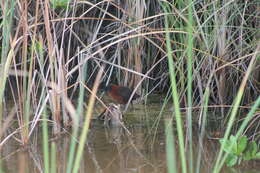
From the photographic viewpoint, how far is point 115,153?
336 cm

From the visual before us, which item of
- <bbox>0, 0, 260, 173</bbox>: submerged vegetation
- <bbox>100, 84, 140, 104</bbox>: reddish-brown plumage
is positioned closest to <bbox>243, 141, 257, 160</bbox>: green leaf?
<bbox>0, 0, 260, 173</bbox>: submerged vegetation

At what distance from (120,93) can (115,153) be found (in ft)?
3.08

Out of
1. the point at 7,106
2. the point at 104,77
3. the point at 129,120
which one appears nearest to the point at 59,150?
the point at 129,120

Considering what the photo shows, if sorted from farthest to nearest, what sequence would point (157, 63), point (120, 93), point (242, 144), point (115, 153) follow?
point (120, 93) < point (157, 63) < point (115, 153) < point (242, 144)

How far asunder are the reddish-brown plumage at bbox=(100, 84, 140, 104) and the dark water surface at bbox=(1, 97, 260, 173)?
0.87 feet

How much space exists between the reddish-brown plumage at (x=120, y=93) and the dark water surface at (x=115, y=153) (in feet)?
0.87

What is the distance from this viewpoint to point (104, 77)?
480 centimetres

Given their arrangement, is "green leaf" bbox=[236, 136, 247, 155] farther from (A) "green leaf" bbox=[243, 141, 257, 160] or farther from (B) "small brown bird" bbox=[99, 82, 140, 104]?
(B) "small brown bird" bbox=[99, 82, 140, 104]

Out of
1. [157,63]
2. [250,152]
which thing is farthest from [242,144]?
[157,63]

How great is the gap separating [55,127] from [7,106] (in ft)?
3.23

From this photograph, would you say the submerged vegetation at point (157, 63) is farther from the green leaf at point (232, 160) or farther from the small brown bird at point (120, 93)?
the small brown bird at point (120, 93)

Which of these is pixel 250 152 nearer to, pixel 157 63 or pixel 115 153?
pixel 115 153

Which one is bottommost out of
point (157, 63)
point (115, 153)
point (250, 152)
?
point (115, 153)

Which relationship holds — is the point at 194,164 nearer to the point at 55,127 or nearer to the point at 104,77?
the point at 55,127
